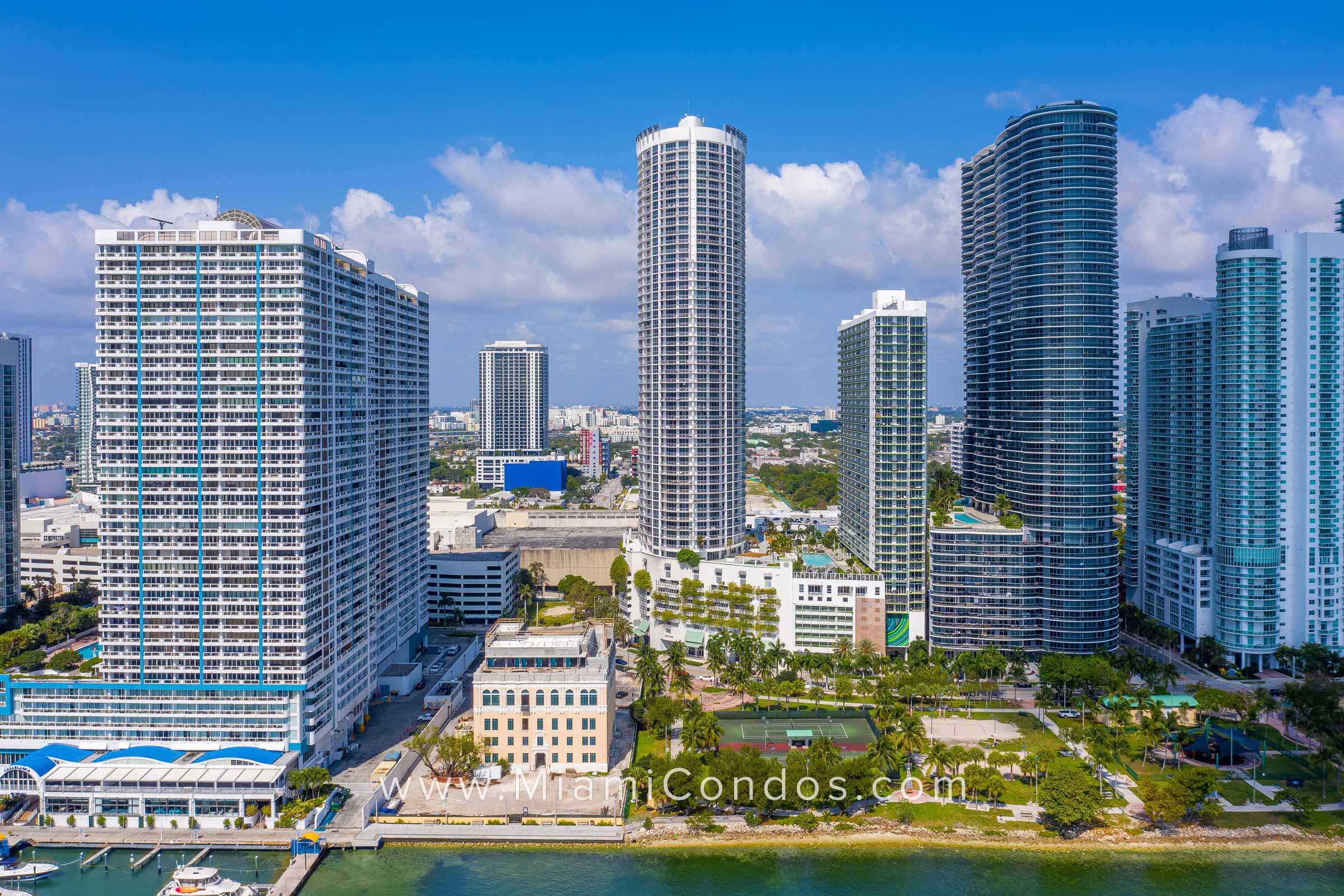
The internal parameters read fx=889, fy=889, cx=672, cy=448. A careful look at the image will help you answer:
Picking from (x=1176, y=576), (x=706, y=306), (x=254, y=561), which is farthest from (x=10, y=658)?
(x=1176, y=576)

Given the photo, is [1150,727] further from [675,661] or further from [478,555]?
[478,555]

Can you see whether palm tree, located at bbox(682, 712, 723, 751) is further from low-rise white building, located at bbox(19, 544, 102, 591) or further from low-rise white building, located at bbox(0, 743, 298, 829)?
low-rise white building, located at bbox(19, 544, 102, 591)

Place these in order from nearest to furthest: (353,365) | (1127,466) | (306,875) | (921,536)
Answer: (306,875), (353,365), (921,536), (1127,466)

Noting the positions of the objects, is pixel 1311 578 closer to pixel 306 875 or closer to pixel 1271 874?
pixel 1271 874

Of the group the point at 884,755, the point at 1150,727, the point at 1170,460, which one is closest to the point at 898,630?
the point at 1150,727

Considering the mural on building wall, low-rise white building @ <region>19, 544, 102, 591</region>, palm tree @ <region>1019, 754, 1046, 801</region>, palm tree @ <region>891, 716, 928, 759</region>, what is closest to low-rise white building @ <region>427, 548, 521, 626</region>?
low-rise white building @ <region>19, 544, 102, 591</region>

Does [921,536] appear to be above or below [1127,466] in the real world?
below
